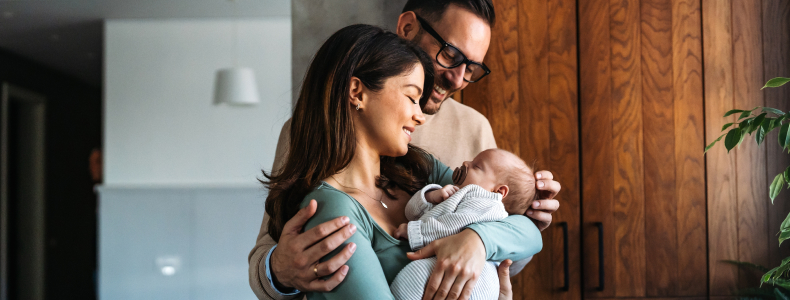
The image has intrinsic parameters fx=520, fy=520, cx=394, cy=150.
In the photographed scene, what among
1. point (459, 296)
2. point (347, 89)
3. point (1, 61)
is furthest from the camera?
point (1, 61)

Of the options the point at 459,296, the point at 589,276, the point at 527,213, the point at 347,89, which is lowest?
the point at 589,276

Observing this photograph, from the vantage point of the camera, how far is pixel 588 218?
206 centimetres

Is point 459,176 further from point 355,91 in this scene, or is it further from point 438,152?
point 438,152

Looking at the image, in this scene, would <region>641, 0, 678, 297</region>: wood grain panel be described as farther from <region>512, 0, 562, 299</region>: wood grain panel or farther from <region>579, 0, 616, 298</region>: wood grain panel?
<region>512, 0, 562, 299</region>: wood grain panel

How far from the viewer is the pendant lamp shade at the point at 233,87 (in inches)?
171

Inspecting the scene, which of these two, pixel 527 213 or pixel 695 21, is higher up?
pixel 695 21

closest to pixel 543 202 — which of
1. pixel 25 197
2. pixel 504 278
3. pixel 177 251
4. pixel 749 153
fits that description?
pixel 504 278

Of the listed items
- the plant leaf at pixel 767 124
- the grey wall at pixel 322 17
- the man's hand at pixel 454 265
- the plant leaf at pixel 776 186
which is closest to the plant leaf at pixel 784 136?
the plant leaf at pixel 767 124

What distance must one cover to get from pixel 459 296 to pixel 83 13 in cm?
501

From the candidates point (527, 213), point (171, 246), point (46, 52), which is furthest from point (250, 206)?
point (527, 213)

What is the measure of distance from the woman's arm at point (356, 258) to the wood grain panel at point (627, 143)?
1374 mm

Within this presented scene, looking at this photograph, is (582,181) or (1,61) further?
(1,61)

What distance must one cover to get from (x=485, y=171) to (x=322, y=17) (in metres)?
1.29

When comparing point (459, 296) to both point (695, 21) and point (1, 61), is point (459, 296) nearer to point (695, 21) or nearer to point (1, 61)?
point (695, 21)
